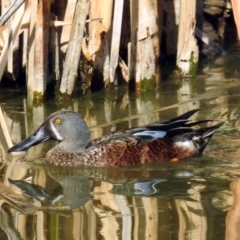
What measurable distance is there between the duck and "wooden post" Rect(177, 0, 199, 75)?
252 centimetres

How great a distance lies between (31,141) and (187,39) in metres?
3.19

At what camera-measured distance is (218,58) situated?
1254 centimetres

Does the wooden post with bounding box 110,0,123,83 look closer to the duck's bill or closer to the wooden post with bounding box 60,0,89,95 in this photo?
the wooden post with bounding box 60,0,89,95

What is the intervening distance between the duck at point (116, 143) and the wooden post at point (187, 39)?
252 cm

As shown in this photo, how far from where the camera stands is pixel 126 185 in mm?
7250

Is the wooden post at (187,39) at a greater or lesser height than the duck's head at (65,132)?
greater

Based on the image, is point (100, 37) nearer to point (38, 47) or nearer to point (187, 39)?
point (38, 47)

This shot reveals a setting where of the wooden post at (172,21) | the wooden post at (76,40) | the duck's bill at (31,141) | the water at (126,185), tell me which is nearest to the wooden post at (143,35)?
the water at (126,185)

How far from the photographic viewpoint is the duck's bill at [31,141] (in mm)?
7988

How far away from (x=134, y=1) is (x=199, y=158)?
2.63m

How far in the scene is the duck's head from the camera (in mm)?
8094

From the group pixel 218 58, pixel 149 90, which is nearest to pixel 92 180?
pixel 149 90

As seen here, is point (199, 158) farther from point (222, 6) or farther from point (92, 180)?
point (222, 6)

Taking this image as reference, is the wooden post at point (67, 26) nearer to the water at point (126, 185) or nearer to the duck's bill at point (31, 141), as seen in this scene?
the water at point (126, 185)
